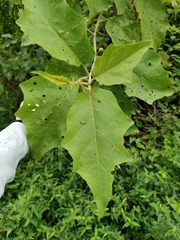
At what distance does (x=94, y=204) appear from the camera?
1.78 metres

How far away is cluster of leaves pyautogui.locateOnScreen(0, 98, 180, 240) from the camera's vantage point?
167 centimetres

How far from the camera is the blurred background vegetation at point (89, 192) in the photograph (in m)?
1.68

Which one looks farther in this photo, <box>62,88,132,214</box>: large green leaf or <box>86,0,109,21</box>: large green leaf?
<box>86,0,109,21</box>: large green leaf

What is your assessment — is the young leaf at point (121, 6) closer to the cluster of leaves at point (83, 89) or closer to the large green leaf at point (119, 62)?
the cluster of leaves at point (83, 89)

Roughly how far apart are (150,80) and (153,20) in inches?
7.9

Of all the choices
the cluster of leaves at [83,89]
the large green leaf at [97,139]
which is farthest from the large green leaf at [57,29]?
the large green leaf at [97,139]

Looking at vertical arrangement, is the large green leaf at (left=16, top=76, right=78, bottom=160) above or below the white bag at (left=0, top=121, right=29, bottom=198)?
above

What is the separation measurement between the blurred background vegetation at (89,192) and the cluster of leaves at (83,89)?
87 centimetres

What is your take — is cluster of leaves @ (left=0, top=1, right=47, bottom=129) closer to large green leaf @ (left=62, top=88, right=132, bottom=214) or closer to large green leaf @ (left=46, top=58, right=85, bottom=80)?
large green leaf @ (left=46, top=58, right=85, bottom=80)

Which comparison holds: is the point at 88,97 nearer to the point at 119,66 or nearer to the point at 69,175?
the point at 119,66

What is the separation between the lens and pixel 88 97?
2.27ft

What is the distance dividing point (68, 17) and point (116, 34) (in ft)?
0.79

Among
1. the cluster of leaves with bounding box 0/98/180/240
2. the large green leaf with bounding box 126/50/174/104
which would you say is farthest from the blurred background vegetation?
the large green leaf with bounding box 126/50/174/104

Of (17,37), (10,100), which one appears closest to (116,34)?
(17,37)
